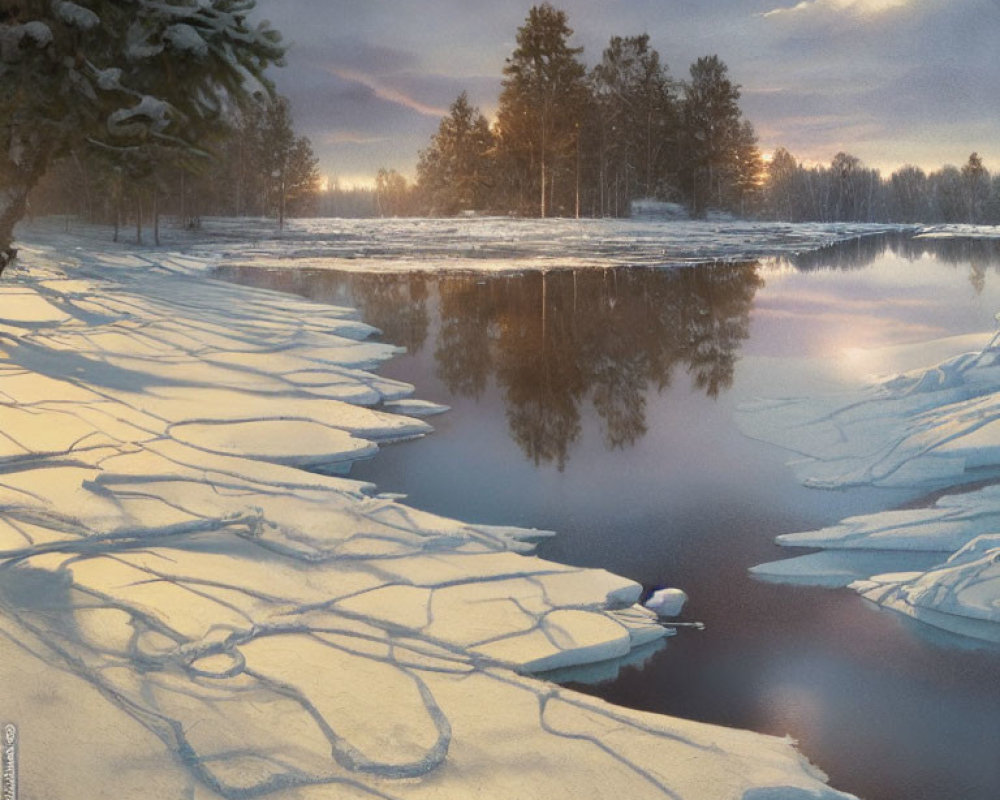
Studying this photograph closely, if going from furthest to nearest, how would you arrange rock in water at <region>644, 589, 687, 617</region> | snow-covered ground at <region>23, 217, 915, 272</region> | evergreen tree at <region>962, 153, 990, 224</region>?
evergreen tree at <region>962, 153, 990, 224</region>
snow-covered ground at <region>23, 217, 915, 272</region>
rock in water at <region>644, 589, 687, 617</region>

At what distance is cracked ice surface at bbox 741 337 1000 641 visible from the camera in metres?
6.18

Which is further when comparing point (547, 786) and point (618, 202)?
point (618, 202)

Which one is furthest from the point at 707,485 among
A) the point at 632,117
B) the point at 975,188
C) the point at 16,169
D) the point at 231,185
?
the point at 975,188

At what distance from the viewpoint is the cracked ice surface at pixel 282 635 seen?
388 centimetres

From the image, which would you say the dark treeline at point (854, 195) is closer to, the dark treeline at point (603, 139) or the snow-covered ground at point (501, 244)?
the dark treeline at point (603, 139)

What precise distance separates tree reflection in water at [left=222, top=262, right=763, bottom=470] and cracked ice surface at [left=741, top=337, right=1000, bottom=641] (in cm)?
207

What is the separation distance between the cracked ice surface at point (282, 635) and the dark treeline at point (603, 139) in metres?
54.1

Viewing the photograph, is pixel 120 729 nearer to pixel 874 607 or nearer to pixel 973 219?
pixel 874 607

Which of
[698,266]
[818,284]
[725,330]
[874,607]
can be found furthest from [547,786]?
[698,266]

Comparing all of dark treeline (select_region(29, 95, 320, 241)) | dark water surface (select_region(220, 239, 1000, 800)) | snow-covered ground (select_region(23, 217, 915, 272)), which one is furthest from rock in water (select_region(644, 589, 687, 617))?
snow-covered ground (select_region(23, 217, 915, 272))

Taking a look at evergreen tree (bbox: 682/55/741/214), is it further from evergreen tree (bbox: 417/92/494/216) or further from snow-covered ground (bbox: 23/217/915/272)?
evergreen tree (bbox: 417/92/494/216)

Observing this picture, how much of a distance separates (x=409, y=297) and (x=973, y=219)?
10316 cm

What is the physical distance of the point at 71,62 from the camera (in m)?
7.37

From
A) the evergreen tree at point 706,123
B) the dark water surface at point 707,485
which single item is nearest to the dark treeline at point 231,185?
the dark water surface at point 707,485
